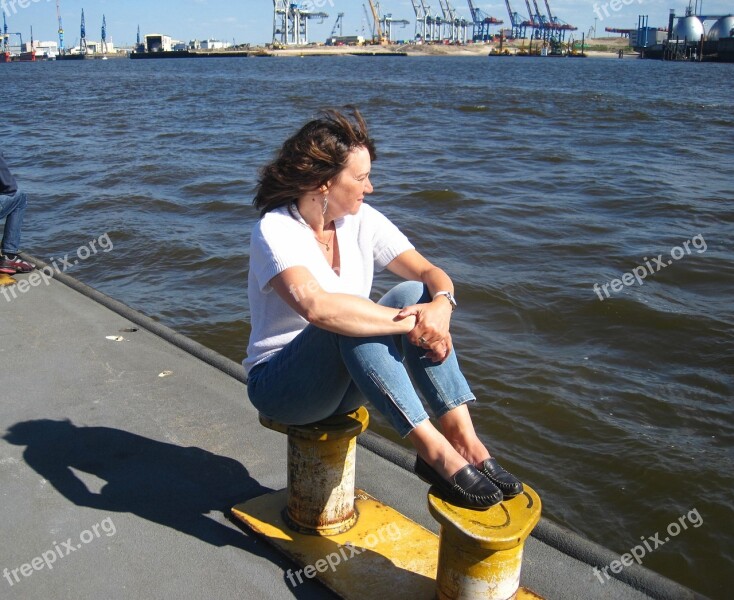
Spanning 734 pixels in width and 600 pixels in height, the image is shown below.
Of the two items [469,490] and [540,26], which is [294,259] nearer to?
[469,490]

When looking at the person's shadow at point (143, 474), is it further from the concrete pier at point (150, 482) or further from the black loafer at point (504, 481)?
the black loafer at point (504, 481)

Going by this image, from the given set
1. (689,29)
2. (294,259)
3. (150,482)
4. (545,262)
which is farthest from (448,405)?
(689,29)

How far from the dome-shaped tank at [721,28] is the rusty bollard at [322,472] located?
83.6 metres

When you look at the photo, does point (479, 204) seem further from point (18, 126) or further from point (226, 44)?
point (226, 44)

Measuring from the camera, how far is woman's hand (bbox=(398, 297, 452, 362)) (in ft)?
6.97

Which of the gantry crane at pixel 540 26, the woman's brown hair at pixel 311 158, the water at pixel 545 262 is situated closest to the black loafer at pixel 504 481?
the woman's brown hair at pixel 311 158

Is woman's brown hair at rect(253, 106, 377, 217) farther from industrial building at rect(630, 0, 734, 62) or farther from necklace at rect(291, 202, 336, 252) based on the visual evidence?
industrial building at rect(630, 0, 734, 62)

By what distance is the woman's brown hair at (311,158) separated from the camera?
7.67 ft

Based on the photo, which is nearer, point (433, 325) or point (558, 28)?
point (433, 325)
